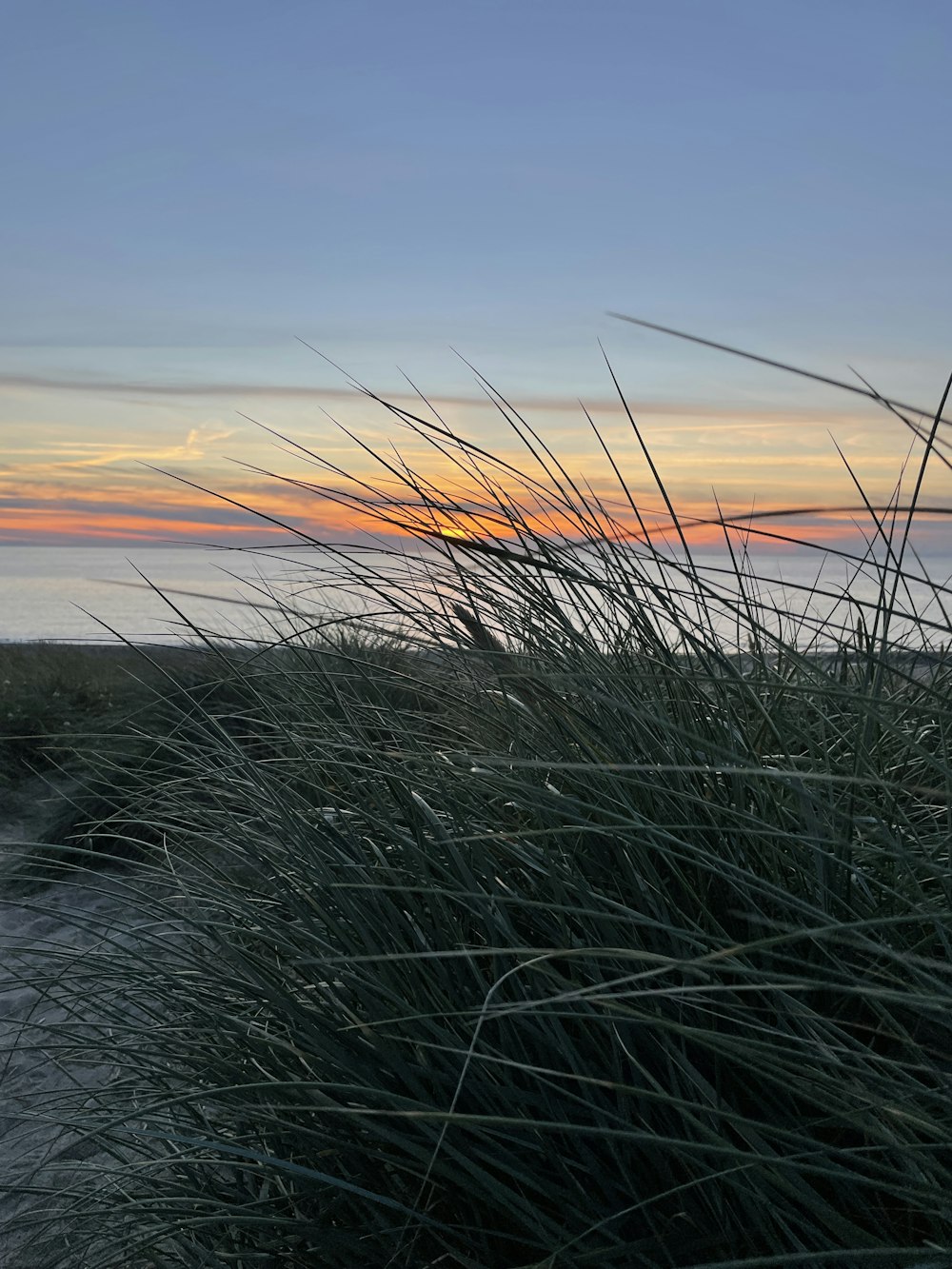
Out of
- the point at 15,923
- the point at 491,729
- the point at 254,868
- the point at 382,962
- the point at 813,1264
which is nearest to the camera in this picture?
the point at 813,1264

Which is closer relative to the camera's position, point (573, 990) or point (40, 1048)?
point (573, 990)

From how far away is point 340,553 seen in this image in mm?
1641

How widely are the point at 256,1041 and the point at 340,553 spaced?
72 cm

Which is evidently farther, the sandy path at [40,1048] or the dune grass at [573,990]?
the sandy path at [40,1048]

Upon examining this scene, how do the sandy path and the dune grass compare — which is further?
the sandy path

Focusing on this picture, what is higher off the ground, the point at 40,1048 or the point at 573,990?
the point at 573,990

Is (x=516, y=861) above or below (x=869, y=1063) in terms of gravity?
above

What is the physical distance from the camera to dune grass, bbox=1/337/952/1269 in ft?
3.30

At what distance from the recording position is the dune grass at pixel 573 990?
100 centimetres

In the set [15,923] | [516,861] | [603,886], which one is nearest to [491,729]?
[516,861]

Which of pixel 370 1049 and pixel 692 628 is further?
pixel 692 628

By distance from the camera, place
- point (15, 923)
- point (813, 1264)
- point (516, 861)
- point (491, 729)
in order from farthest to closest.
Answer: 1. point (15, 923)
2. point (491, 729)
3. point (516, 861)
4. point (813, 1264)

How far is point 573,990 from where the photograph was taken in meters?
1.07

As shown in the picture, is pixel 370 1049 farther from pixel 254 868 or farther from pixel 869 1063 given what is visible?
pixel 869 1063
